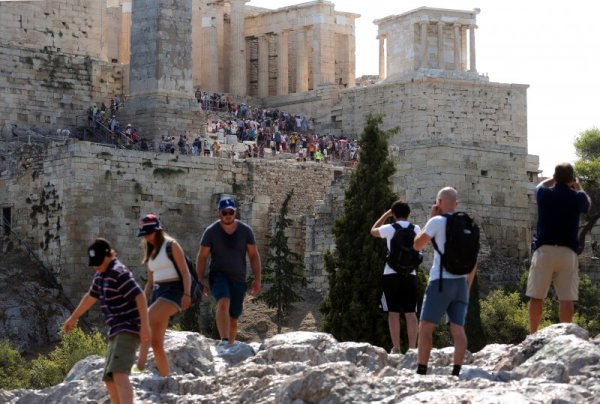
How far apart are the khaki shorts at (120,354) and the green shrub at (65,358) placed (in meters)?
17.1

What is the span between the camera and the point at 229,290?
1861 centimetres

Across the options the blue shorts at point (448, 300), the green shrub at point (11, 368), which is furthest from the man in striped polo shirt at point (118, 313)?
the green shrub at point (11, 368)

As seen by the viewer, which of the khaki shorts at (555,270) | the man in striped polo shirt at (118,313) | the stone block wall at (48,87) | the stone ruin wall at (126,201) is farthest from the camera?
the stone block wall at (48,87)

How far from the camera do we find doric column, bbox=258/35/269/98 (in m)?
61.7

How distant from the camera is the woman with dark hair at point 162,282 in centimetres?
1653

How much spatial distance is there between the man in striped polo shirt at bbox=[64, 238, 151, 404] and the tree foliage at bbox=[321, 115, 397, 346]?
1349 cm

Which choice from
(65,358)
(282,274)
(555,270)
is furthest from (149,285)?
(282,274)

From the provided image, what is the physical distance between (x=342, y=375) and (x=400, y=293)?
12.9 feet

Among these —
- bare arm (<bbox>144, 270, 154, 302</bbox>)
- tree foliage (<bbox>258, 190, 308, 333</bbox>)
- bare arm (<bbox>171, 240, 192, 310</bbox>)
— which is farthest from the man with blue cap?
tree foliage (<bbox>258, 190, 308, 333</bbox>)

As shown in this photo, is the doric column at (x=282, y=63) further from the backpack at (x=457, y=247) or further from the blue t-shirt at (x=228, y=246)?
the backpack at (x=457, y=247)

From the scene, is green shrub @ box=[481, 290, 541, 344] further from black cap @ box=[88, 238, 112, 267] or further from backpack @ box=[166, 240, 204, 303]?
black cap @ box=[88, 238, 112, 267]

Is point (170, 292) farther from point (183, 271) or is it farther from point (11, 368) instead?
point (11, 368)

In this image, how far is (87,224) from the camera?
136 ft

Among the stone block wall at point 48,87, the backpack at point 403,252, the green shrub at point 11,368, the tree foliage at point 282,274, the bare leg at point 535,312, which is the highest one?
the stone block wall at point 48,87
